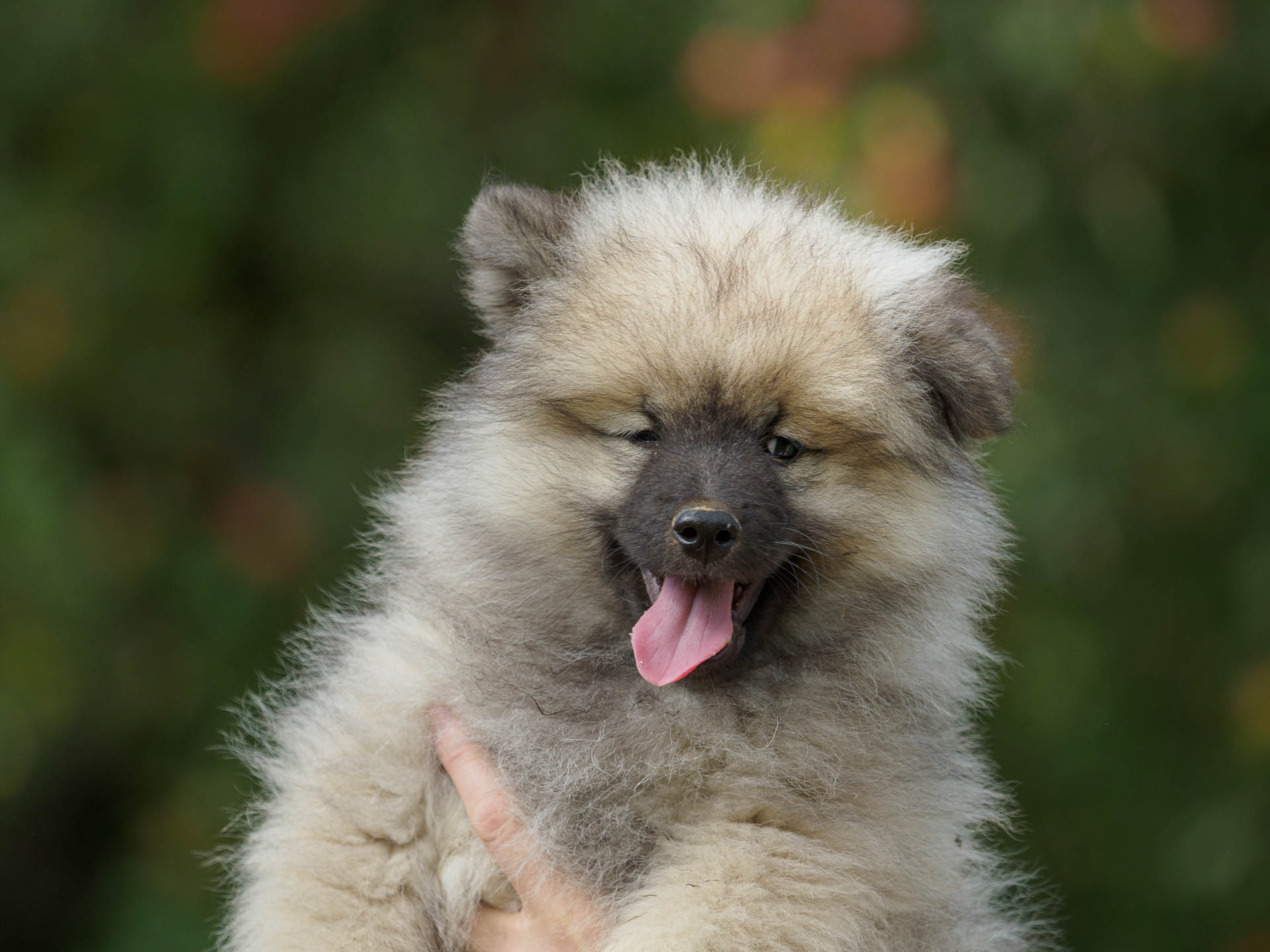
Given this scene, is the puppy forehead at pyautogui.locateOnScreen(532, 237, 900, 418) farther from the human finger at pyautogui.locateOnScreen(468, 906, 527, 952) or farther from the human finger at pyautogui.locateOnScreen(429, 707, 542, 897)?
the human finger at pyautogui.locateOnScreen(468, 906, 527, 952)

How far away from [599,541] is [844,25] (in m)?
2.71

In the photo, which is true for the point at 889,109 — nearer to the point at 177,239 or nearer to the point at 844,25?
the point at 844,25

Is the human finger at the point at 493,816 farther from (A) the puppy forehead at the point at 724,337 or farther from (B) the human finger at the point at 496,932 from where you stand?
(A) the puppy forehead at the point at 724,337

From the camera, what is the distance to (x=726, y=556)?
2748 mm

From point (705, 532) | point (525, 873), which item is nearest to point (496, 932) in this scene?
point (525, 873)

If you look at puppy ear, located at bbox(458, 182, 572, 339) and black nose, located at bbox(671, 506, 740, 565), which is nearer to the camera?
black nose, located at bbox(671, 506, 740, 565)

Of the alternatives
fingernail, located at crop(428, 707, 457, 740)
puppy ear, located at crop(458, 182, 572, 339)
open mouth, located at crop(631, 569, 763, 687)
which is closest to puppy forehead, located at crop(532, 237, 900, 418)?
puppy ear, located at crop(458, 182, 572, 339)

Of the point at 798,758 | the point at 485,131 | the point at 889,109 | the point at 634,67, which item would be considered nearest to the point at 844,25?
the point at 889,109

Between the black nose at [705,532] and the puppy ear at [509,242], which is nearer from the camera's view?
the black nose at [705,532]

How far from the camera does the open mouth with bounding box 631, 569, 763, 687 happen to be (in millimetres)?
2828

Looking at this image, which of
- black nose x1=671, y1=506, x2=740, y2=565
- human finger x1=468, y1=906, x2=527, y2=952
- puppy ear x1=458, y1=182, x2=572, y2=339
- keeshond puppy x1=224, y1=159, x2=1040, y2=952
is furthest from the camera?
puppy ear x1=458, y1=182, x2=572, y2=339

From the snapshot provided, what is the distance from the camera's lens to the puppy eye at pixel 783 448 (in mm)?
2885

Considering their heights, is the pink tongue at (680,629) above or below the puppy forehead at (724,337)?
below

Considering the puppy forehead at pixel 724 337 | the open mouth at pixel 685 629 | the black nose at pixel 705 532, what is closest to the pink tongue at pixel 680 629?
the open mouth at pixel 685 629
